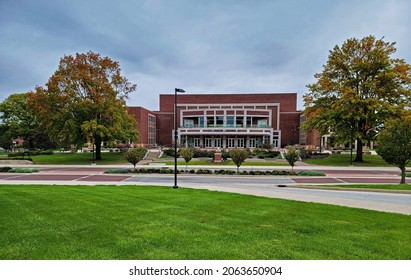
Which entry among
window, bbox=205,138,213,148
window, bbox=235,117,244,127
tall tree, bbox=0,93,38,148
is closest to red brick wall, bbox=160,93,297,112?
window, bbox=235,117,244,127

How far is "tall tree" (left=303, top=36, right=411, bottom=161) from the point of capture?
33.5 m

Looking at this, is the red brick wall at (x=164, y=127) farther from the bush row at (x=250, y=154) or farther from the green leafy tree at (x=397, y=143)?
the green leafy tree at (x=397, y=143)

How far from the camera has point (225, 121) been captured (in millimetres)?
62688

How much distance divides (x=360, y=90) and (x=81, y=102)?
38933 millimetres

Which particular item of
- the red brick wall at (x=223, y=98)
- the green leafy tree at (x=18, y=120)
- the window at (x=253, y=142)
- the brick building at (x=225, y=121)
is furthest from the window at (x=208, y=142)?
the green leafy tree at (x=18, y=120)

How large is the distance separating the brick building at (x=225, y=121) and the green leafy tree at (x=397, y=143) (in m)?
40.2

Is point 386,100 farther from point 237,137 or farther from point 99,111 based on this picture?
point 99,111

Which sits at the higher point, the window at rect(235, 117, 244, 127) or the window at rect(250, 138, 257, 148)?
the window at rect(235, 117, 244, 127)

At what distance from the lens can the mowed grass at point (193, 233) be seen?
4.52 m

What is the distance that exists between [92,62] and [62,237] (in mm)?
37520

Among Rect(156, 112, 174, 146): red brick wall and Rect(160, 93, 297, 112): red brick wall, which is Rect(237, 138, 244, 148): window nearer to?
Rect(160, 93, 297, 112): red brick wall

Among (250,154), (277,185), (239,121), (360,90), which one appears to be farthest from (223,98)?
(277,185)

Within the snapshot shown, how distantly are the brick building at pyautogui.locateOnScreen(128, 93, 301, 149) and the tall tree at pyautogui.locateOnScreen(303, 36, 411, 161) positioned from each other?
22.7 metres

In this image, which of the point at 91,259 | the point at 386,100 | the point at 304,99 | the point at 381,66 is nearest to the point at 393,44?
the point at 381,66
